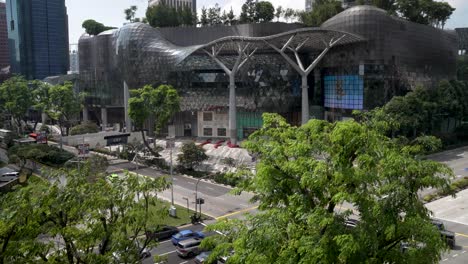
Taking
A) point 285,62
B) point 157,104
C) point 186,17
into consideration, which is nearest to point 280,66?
point 285,62

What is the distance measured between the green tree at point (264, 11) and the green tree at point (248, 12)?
1296mm

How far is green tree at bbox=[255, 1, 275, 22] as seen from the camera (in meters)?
102

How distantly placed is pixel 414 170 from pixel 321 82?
7179cm

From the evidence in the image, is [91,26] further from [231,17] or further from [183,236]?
[183,236]

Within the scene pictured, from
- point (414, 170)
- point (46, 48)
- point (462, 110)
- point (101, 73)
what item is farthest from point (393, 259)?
point (46, 48)

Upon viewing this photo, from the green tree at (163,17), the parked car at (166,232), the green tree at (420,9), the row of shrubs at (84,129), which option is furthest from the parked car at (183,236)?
the green tree at (163,17)

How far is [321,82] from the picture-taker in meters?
83.1

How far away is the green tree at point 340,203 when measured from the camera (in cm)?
1222

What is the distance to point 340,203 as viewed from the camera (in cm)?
1345

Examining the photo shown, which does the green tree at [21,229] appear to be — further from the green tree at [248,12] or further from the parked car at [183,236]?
the green tree at [248,12]

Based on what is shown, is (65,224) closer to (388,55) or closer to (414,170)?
(414,170)

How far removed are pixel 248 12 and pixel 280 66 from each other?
29.9 metres

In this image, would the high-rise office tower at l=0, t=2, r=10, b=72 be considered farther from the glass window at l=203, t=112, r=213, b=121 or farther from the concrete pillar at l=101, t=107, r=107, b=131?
the glass window at l=203, t=112, r=213, b=121

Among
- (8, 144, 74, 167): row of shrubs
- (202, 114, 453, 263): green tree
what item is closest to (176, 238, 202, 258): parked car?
(202, 114, 453, 263): green tree
